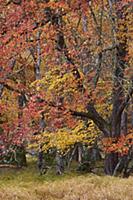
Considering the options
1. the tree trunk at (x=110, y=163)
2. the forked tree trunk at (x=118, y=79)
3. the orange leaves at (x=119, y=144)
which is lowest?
the tree trunk at (x=110, y=163)

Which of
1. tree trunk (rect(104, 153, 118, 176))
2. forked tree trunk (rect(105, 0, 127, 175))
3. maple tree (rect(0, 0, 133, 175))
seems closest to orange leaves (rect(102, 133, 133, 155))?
maple tree (rect(0, 0, 133, 175))

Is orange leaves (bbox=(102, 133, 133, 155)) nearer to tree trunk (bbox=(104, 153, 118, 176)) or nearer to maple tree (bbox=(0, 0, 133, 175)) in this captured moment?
maple tree (bbox=(0, 0, 133, 175))

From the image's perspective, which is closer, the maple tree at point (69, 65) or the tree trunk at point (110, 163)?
the maple tree at point (69, 65)

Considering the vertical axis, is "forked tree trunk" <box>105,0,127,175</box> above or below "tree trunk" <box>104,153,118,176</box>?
above

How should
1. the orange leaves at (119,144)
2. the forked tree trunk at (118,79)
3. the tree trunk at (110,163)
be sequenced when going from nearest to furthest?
the orange leaves at (119,144)
the forked tree trunk at (118,79)
the tree trunk at (110,163)

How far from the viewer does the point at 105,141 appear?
15320 millimetres

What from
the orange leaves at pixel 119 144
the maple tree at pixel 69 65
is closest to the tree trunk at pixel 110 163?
the maple tree at pixel 69 65

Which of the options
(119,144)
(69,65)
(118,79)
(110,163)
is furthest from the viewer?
(110,163)

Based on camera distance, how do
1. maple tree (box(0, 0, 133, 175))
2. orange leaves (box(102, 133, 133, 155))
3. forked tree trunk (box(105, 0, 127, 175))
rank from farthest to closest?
forked tree trunk (box(105, 0, 127, 175))
orange leaves (box(102, 133, 133, 155))
maple tree (box(0, 0, 133, 175))

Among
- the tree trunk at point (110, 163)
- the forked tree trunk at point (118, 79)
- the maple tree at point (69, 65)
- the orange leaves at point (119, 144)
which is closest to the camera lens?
the maple tree at point (69, 65)

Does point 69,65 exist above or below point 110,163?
above

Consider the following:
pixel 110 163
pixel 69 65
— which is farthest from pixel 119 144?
pixel 69 65

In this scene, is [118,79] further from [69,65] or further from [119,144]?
[119,144]

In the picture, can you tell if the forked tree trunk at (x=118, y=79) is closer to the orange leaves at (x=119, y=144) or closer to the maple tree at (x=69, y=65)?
the maple tree at (x=69, y=65)
